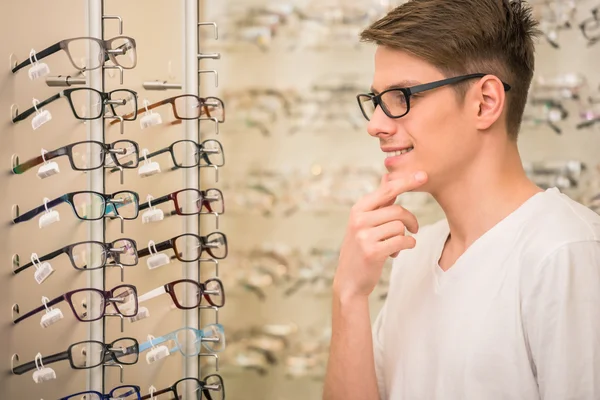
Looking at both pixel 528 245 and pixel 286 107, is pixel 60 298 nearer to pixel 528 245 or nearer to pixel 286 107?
pixel 528 245

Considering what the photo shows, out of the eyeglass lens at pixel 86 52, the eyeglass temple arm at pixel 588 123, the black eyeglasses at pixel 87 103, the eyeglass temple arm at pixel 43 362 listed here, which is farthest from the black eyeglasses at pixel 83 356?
the eyeglass temple arm at pixel 588 123

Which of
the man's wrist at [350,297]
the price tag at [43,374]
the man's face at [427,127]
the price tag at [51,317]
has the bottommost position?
the price tag at [43,374]

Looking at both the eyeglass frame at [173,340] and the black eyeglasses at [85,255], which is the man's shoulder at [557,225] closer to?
the black eyeglasses at [85,255]

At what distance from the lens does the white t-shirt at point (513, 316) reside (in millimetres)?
1196

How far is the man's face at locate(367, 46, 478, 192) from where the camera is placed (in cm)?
142

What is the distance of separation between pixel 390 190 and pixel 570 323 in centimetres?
45

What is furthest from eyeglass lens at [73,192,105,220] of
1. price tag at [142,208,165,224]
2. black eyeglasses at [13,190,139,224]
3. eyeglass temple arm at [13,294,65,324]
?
price tag at [142,208,165,224]

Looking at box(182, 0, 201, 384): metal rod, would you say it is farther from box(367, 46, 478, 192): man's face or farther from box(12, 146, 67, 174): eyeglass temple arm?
box(367, 46, 478, 192): man's face

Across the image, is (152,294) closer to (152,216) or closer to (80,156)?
(152,216)

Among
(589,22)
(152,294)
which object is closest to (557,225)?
(152,294)

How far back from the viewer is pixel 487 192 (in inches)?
56.6

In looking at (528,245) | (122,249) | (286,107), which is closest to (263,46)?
(286,107)

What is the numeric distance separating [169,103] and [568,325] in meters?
1.52

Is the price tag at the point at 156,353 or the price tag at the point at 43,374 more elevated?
the price tag at the point at 43,374
